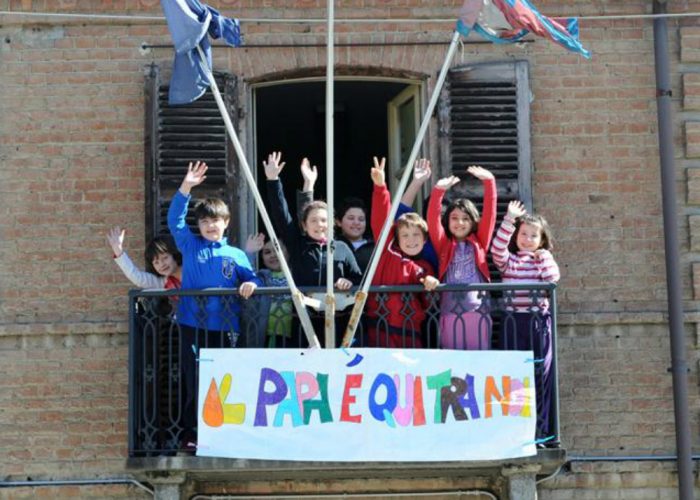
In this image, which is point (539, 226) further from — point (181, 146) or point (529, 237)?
point (181, 146)

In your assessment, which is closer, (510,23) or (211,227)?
(510,23)

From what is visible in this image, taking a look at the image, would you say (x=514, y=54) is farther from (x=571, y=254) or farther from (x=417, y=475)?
(x=417, y=475)

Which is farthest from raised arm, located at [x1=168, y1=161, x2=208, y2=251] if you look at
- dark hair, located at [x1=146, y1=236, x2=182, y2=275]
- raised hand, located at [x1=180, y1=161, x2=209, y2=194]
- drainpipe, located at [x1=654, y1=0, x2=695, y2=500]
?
drainpipe, located at [x1=654, y1=0, x2=695, y2=500]

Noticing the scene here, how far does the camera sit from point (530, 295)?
10500mm

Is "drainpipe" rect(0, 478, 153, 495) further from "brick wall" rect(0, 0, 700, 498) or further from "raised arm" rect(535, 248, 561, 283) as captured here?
"raised arm" rect(535, 248, 561, 283)

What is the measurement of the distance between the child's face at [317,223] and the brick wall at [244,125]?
1602 millimetres

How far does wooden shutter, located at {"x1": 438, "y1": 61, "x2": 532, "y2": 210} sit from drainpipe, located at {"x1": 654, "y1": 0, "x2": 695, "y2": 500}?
0.91m

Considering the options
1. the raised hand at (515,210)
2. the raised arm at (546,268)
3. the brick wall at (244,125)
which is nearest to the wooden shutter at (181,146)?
the brick wall at (244,125)

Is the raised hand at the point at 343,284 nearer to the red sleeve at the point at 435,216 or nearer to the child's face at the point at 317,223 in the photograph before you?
the child's face at the point at 317,223

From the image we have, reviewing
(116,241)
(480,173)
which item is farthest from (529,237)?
(116,241)

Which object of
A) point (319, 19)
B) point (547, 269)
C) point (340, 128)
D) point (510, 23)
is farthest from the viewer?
point (340, 128)

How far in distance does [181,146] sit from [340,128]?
3176 mm

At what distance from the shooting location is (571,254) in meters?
11.5

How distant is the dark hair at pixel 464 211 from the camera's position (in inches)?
411
